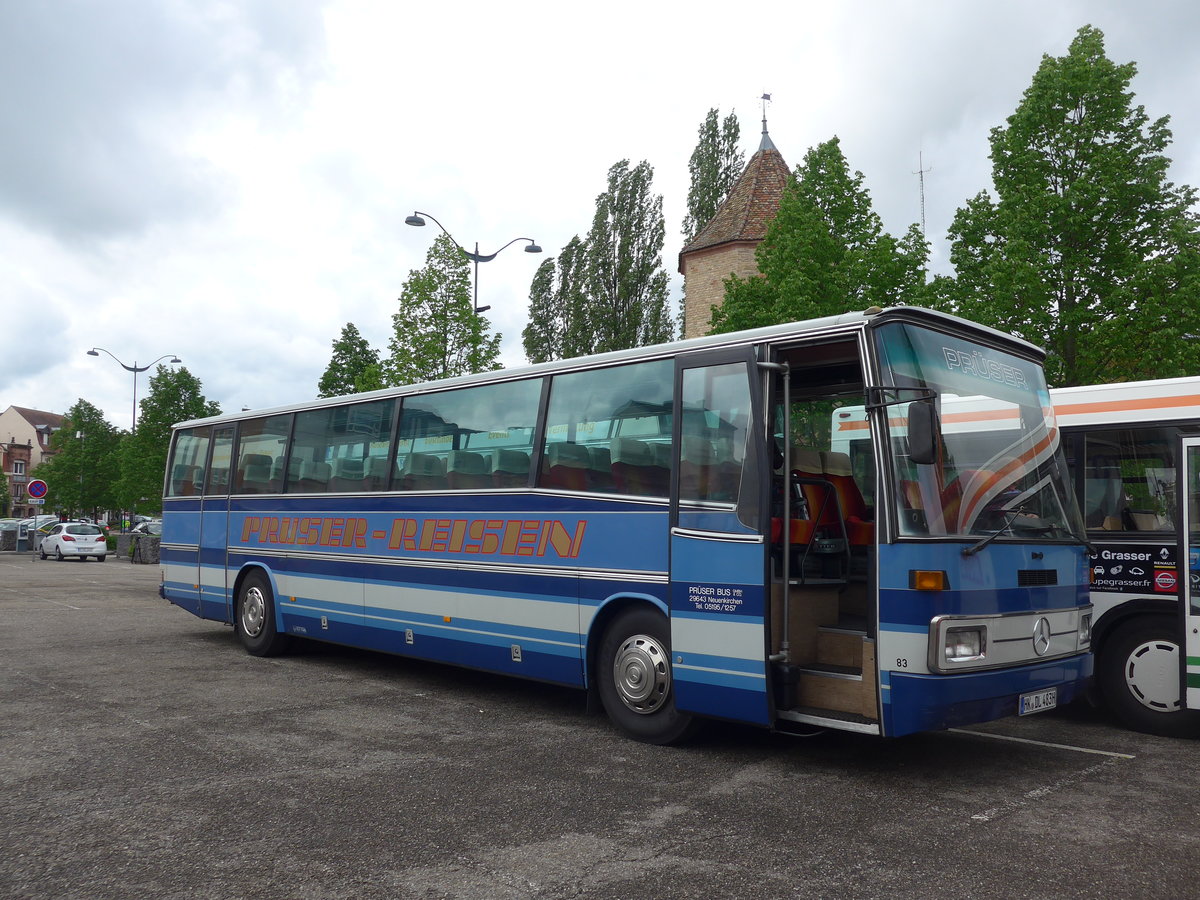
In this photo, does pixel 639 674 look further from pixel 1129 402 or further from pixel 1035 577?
pixel 1129 402

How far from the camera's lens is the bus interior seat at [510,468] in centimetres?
878

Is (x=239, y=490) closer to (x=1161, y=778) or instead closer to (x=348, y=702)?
(x=348, y=702)

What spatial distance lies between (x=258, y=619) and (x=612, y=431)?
6.31 m

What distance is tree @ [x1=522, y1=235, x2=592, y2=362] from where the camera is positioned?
58.2m

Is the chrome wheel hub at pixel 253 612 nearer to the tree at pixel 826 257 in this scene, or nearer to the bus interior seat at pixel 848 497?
the bus interior seat at pixel 848 497

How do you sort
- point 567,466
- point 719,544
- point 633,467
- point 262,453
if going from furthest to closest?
point 262,453
point 567,466
point 633,467
point 719,544

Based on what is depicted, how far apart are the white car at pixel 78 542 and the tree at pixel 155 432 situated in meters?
5.95

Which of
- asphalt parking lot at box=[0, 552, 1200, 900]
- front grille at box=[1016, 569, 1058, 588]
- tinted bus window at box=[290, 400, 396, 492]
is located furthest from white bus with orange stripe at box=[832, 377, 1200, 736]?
tinted bus window at box=[290, 400, 396, 492]

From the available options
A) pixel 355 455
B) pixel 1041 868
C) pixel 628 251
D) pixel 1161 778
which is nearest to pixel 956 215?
pixel 355 455

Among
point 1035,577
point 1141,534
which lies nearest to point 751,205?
point 1141,534

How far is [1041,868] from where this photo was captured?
4.90 m

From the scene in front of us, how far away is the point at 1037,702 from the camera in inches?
262

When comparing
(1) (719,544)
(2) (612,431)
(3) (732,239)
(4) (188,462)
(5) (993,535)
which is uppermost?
(3) (732,239)

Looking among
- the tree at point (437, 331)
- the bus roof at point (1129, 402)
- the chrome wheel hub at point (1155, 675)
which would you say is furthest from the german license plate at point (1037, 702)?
the tree at point (437, 331)
